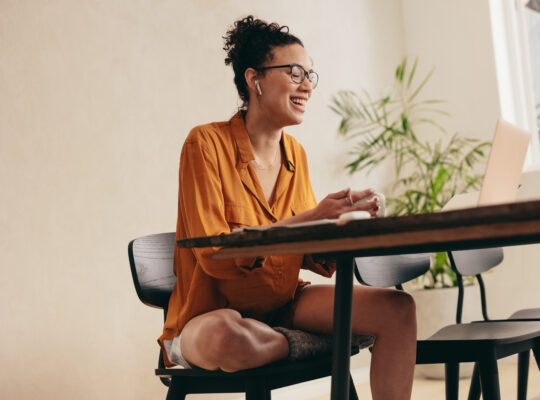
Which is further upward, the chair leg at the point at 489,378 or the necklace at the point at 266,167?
the necklace at the point at 266,167

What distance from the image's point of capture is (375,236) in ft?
2.62

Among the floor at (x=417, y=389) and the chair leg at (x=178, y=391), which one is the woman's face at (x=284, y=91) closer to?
the chair leg at (x=178, y=391)

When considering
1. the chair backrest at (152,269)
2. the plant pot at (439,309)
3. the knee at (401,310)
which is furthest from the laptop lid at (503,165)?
the plant pot at (439,309)

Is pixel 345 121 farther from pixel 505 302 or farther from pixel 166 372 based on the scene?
pixel 166 372

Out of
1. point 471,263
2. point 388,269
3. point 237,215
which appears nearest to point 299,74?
point 237,215

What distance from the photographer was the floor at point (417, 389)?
2863 mm

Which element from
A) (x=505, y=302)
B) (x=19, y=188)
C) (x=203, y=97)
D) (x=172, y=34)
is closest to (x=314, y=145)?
(x=203, y=97)

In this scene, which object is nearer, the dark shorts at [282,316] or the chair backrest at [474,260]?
the dark shorts at [282,316]

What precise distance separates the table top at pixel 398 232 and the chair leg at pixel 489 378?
A: 1.73 ft

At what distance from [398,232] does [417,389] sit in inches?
108

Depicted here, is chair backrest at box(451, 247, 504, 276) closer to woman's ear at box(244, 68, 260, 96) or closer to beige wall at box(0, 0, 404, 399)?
woman's ear at box(244, 68, 260, 96)

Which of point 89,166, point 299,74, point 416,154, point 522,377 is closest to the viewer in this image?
point 299,74

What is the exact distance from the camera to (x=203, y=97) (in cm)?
296

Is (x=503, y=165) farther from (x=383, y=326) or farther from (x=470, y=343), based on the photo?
(x=470, y=343)
